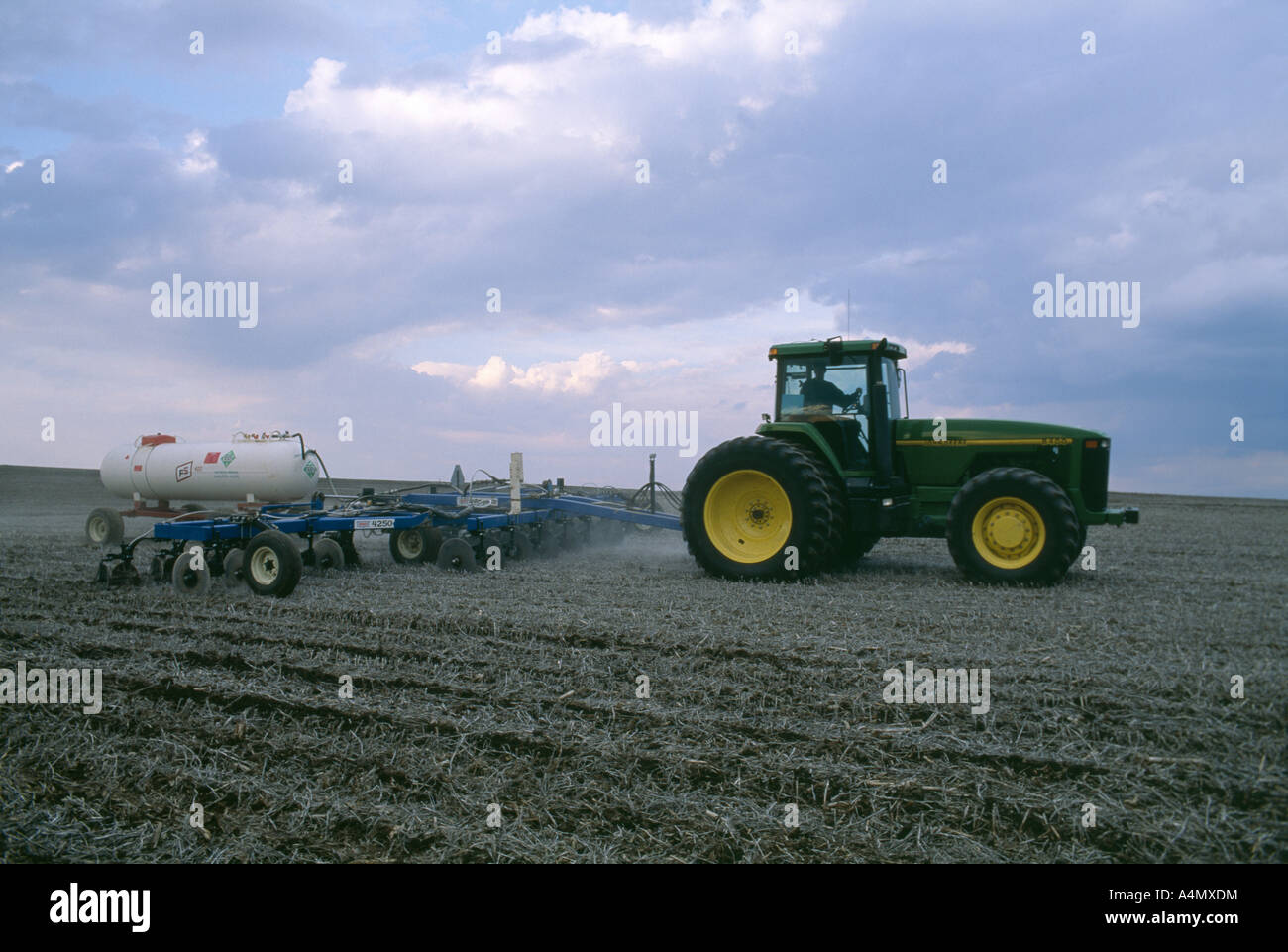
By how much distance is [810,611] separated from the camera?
23.0 ft

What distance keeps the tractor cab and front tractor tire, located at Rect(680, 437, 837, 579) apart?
2.25ft

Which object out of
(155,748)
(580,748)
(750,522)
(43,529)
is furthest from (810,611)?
(43,529)

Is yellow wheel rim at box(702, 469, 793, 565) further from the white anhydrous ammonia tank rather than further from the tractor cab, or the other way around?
the white anhydrous ammonia tank

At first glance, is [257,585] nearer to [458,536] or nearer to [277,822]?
[458,536]

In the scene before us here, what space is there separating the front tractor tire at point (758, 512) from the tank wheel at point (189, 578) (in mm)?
4892

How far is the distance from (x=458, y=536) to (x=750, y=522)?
11.7ft

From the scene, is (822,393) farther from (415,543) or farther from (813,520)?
(415,543)

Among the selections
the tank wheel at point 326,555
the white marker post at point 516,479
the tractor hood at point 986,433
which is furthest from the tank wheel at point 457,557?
the tractor hood at point 986,433

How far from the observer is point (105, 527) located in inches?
587

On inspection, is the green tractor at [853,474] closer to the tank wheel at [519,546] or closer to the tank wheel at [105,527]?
the tank wheel at [519,546]

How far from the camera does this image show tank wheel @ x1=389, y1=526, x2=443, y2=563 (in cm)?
1045

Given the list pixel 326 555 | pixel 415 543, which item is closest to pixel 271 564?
pixel 326 555

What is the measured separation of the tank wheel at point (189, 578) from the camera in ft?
27.6

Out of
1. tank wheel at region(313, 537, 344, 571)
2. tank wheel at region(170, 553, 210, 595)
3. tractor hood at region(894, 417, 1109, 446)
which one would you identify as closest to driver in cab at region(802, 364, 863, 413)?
tractor hood at region(894, 417, 1109, 446)
